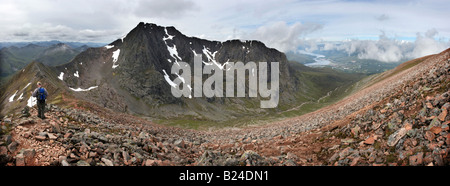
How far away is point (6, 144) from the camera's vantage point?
40.4ft

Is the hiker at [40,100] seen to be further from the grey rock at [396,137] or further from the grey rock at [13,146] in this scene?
the grey rock at [396,137]

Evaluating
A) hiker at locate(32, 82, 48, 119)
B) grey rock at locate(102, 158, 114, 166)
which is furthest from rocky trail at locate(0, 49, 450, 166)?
hiker at locate(32, 82, 48, 119)

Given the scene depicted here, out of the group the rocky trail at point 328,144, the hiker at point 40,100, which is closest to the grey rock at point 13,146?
the rocky trail at point 328,144

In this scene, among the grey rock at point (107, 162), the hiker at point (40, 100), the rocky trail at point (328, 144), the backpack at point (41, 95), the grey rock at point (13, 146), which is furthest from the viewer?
the backpack at point (41, 95)

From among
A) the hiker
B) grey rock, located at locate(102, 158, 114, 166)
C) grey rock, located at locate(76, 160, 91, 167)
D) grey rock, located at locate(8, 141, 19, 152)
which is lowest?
grey rock, located at locate(102, 158, 114, 166)

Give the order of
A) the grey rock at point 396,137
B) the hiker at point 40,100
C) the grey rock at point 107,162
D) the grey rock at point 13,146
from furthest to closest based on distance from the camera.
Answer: the hiker at point 40,100
the grey rock at point 396,137
the grey rock at point 107,162
the grey rock at point 13,146

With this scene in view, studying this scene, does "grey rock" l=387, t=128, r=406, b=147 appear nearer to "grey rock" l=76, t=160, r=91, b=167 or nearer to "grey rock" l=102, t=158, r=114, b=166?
"grey rock" l=102, t=158, r=114, b=166

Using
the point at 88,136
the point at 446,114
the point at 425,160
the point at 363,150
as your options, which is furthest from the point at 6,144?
the point at 446,114

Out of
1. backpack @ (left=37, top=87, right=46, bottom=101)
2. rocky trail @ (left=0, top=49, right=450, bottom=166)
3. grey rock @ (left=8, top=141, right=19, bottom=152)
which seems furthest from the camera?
backpack @ (left=37, top=87, right=46, bottom=101)

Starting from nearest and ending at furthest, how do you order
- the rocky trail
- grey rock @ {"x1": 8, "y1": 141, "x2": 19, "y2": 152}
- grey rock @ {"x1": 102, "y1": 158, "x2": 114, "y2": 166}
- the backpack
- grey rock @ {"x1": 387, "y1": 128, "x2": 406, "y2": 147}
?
1. the rocky trail
2. grey rock @ {"x1": 8, "y1": 141, "x2": 19, "y2": 152}
3. grey rock @ {"x1": 102, "y1": 158, "x2": 114, "y2": 166}
4. grey rock @ {"x1": 387, "y1": 128, "x2": 406, "y2": 147}
5. the backpack

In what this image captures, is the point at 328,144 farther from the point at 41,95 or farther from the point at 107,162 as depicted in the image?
the point at 41,95
